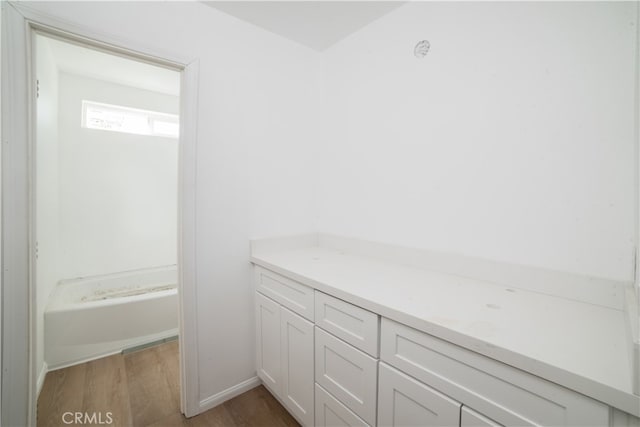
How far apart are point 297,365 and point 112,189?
258 cm

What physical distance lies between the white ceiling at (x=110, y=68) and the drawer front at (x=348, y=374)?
84.1 inches

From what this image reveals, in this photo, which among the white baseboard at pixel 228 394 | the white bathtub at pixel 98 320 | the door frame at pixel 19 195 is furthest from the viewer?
the white bathtub at pixel 98 320

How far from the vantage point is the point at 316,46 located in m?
1.96

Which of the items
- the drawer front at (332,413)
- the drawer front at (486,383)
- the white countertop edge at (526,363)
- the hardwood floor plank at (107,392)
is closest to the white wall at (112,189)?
the hardwood floor plank at (107,392)

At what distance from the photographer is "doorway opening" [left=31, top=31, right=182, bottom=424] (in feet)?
6.28

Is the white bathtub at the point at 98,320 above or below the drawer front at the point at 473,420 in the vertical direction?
below

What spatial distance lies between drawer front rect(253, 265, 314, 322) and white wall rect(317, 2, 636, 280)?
0.61 m

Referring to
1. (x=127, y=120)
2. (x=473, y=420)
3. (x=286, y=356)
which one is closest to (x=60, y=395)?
(x=286, y=356)

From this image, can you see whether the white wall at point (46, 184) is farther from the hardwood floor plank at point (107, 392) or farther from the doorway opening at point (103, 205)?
the hardwood floor plank at point (107, 392)

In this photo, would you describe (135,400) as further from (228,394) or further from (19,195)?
(19,195)

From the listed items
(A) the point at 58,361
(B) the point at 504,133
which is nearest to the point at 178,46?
(B) the point at 504,133

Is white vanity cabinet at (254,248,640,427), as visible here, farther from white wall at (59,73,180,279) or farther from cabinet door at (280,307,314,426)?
white wall at (59,73,180,279)

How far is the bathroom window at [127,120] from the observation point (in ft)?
8.37

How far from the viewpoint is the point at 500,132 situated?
116 cm
